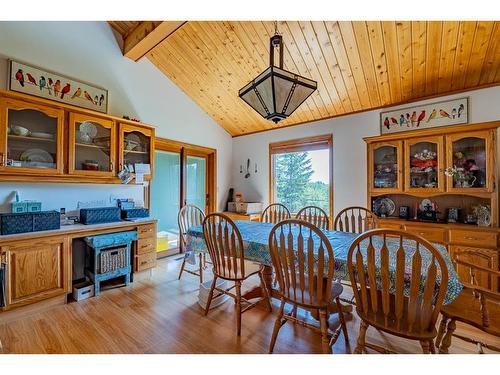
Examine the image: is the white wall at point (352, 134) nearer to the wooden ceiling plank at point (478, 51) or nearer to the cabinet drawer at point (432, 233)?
the wooden ceiling plank at point (478, 51)

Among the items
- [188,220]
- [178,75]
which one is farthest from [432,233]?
[178,75]

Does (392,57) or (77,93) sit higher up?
(392,57)

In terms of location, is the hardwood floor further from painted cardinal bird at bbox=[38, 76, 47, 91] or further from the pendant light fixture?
painted cardinal bird at bbox=[38, 76, 47, 91]

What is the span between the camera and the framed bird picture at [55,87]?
7.85 feet

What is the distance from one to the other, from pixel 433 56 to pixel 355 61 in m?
0.75

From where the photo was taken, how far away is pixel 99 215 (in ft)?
9.07

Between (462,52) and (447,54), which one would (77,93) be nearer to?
(447,54)

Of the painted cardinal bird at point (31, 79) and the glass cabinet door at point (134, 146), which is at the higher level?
the painted cardinal bird at point (31, 79)

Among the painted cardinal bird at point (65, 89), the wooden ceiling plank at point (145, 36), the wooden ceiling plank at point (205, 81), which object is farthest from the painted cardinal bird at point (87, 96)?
the wooden ceiling plank at point (205, 81)

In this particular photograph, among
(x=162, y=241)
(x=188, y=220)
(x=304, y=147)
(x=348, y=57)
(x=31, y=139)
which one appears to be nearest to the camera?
(x=31, y=139)

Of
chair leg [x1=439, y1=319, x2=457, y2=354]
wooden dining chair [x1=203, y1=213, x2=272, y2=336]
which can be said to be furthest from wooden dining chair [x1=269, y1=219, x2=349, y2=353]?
chair leg [x1=439, y1=319, x2=457, y2=354]

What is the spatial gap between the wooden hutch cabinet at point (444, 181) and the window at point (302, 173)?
0.75 meters

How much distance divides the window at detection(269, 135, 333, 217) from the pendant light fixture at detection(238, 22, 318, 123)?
216 centimetres
